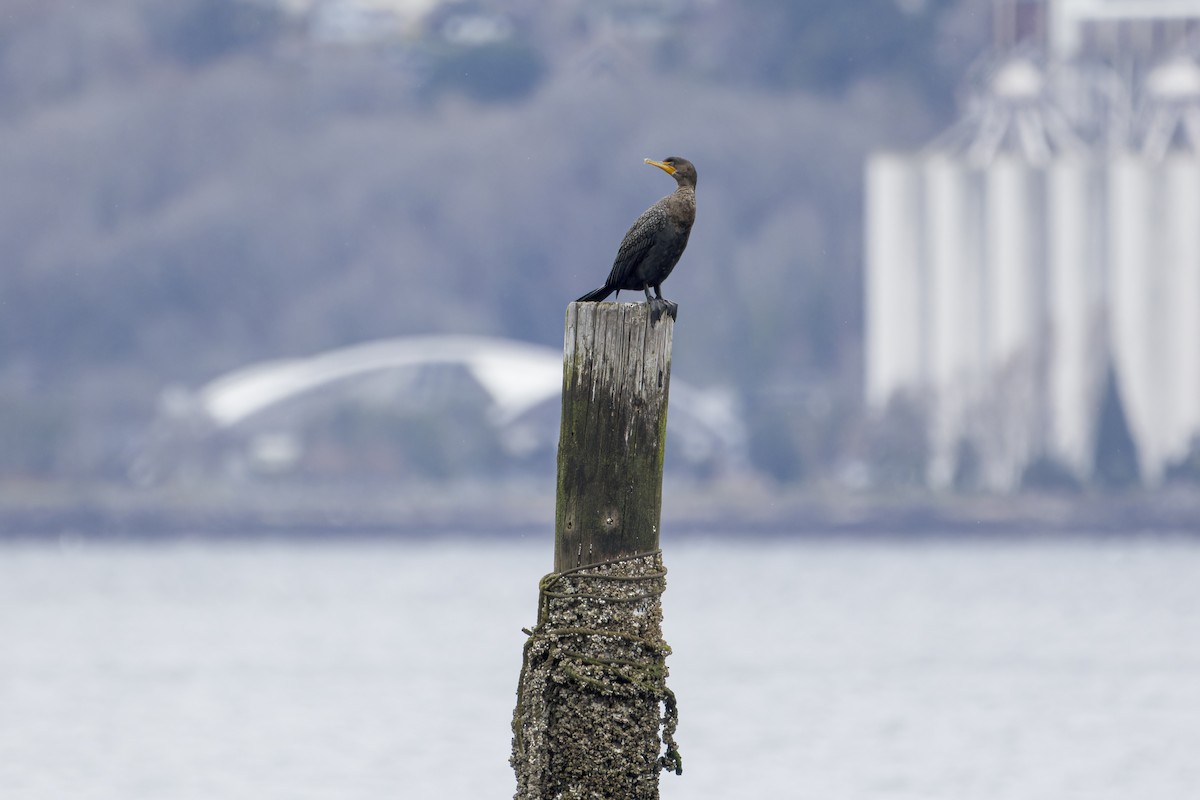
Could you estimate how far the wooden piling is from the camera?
13039 mm

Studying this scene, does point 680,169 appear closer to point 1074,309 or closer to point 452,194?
point 1074,309

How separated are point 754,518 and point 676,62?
138ft

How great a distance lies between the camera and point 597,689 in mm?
13258

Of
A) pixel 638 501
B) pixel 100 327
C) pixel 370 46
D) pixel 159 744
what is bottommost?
pixel 159 744

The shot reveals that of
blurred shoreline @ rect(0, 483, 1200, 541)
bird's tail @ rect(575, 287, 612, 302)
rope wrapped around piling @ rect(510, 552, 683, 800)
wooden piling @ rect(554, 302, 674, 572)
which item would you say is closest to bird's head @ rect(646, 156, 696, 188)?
bird's tail @ rect(575, 287, 612, 302)

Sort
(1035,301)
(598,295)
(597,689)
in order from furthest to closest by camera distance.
A: 1. (1035,301)
2. (598,295)
3. (597,689)

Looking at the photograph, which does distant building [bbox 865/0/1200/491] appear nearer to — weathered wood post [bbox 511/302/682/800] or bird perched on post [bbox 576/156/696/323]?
bird perched on post [bbox 576/156/696/323]

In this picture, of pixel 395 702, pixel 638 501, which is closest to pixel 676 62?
pixel 395 702

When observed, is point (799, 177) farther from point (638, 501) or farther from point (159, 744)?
point (638, 501)

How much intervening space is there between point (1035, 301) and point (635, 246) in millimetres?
137549

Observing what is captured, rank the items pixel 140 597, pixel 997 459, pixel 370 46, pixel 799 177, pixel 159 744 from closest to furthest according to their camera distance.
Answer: pixel 159 744 → pixel 140 597 → pixel 997 459 → pixel 799 177 → pixel 370 46

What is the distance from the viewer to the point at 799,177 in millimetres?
181875

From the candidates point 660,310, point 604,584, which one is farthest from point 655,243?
point 604,584

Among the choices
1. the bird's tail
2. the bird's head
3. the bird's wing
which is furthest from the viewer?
the bird's head
